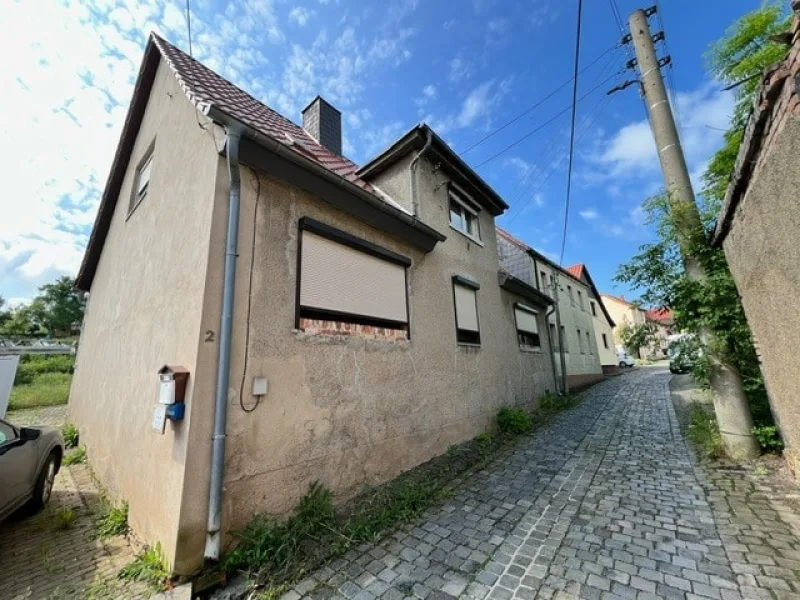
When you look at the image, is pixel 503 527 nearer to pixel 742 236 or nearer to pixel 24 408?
pixel 742 236

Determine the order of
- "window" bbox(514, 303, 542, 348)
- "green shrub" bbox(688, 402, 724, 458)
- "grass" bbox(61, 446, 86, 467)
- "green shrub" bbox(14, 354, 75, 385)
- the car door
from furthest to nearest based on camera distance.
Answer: "green shrub" bbox(14, 354, 75, 385) < "window" bbox(514, 303, 542, 348) < "grass" bbox(61, 446, 86, 467) < "green shrub" bbox(688, 402, 724, 458) < the car door

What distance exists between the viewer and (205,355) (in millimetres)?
3143

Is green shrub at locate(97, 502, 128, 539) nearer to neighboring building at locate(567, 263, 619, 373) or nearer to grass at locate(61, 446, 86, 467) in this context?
grass at locate(61, 446, 86, 467)

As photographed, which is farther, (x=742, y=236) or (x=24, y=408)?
(x=24, y=408)

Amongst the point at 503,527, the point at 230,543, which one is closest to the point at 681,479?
the point at 503,527

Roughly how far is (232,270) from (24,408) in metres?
17.4

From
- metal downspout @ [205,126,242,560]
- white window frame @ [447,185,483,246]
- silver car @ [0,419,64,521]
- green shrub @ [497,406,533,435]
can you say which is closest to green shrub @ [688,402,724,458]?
green shrub @ [497,406,533,435]

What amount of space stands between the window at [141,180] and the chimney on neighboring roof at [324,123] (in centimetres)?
422

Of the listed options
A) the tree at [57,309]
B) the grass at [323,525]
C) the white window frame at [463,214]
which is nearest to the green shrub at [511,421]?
the grass at [323,525]

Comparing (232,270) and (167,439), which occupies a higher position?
(232,270)

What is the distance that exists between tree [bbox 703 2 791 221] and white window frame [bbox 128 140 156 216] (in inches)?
385

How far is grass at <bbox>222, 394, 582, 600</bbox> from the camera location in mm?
2938

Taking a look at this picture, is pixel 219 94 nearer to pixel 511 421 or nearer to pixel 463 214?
pixel 463 214

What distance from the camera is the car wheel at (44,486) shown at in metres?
4.34
